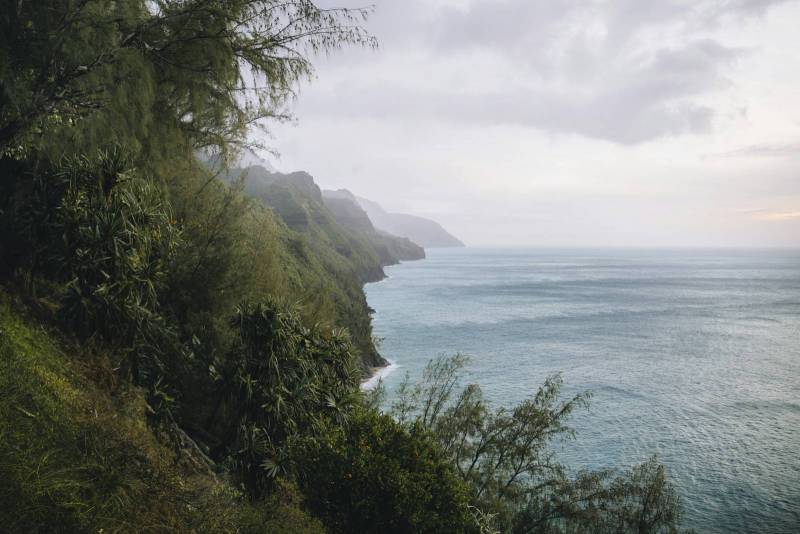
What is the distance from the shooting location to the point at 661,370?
48.3 meters

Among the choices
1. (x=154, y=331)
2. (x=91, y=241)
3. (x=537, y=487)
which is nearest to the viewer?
(x=91, y=241)

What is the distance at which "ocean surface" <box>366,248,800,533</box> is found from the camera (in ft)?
91.4

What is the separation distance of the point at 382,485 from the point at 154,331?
23.5 ft

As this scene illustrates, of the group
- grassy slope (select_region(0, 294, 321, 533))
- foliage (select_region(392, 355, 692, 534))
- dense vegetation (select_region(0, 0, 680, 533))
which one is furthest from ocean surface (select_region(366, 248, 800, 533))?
grassy slope (select_region(0, 294, 321, 533))

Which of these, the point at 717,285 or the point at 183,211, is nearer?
the point at 183,211

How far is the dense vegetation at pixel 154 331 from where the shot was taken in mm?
6715

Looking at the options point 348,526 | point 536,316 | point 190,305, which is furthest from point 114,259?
point 536,316

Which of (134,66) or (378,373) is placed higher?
(134,66)

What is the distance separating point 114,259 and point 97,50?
167 inches

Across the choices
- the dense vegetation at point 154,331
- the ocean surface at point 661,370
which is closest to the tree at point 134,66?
the dense vegetation at point 154,331

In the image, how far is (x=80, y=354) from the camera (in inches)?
404

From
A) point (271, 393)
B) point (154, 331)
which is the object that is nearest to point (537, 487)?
point (271, 393)

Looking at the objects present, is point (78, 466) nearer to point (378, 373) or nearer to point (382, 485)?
point (382, 485)

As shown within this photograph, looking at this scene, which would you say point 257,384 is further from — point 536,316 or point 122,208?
point 536,316
